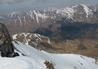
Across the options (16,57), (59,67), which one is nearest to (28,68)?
(16,57)

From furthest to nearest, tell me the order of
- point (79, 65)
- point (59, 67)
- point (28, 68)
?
point (79, 65), point (59, 67), point (28, 68)

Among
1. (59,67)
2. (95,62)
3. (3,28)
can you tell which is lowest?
(95,62)

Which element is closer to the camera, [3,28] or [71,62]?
[3,28]

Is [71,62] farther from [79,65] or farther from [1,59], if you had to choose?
[1,59]

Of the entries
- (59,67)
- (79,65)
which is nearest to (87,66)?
(79,65)

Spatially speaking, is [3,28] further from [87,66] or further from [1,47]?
[87,66]

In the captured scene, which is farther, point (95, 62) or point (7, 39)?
point (95, 62)

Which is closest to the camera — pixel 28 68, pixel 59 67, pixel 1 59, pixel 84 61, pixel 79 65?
pixel 28 68

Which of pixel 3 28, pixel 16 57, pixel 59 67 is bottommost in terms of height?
pixel 59 67

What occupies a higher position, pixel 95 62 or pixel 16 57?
pixel 16 57
